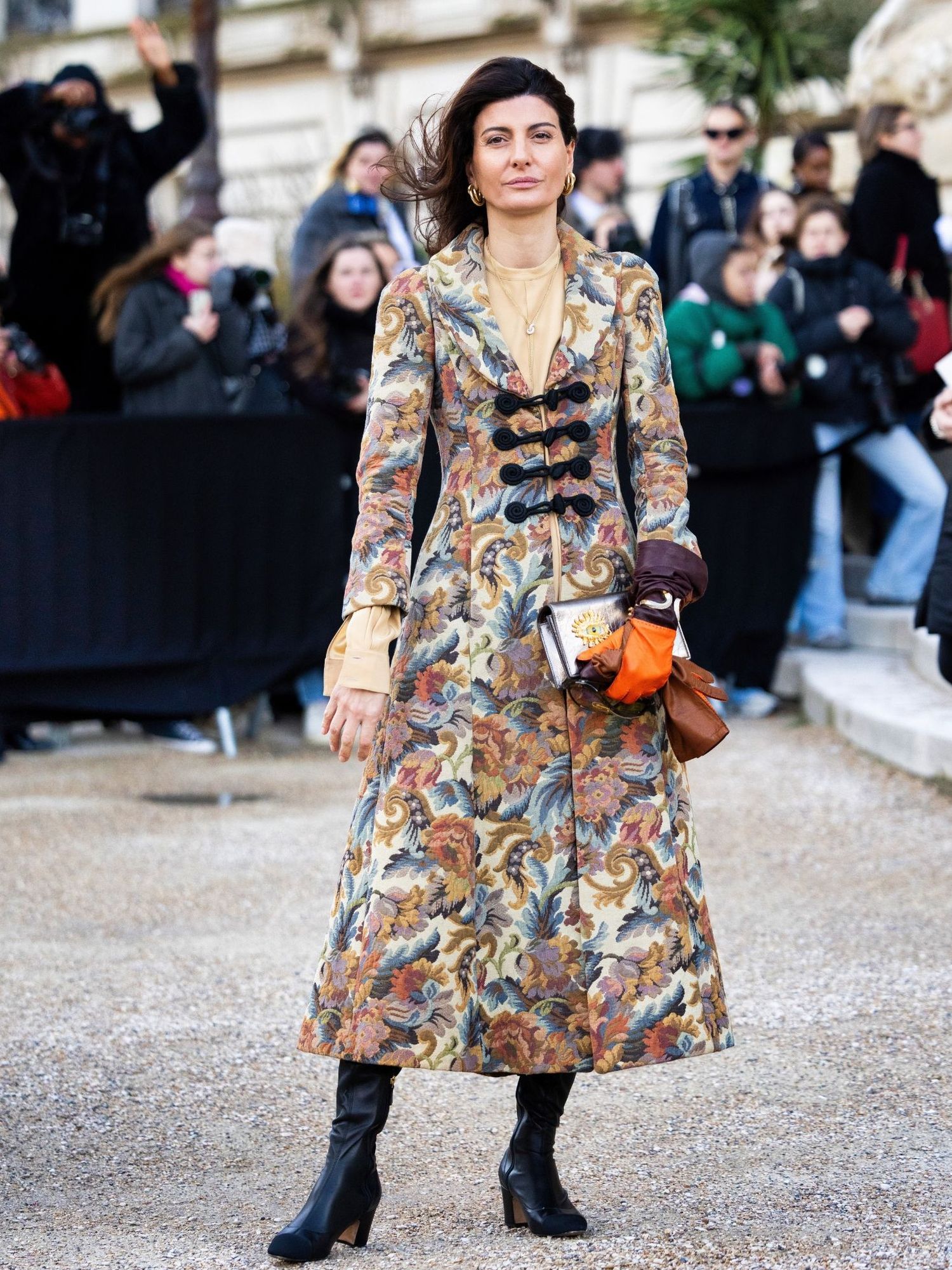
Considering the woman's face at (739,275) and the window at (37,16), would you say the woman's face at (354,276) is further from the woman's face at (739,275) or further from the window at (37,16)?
the window at (37,16)

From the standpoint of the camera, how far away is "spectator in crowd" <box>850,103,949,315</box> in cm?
958

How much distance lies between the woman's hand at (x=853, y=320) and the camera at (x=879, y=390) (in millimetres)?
147

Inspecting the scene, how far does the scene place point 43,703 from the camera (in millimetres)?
8242

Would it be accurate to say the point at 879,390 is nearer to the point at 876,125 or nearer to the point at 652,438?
the point at 876,125

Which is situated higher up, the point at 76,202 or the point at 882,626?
the point at 76,202

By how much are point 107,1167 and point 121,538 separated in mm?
4711

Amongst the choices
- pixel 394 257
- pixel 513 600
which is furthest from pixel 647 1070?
pixel 394 257

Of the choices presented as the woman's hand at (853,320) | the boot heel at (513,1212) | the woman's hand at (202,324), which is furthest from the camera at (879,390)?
the boot heel at (513,1212)

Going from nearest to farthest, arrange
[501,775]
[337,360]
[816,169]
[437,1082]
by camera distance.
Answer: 1. [501,775]
2. [437,1082]
3. [337,360]
4. [816,169]

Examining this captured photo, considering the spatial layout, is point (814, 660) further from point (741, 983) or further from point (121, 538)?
point (741, 983)

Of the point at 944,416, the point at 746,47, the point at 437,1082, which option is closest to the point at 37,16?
the point at 746,47

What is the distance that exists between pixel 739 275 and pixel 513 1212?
6195 mm

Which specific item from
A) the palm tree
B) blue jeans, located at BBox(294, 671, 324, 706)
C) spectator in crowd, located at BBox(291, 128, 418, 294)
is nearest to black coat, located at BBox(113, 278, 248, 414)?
spectator in crowd, located at BBox(291, 128, 418, 294)

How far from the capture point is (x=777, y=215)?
31.3 feet
